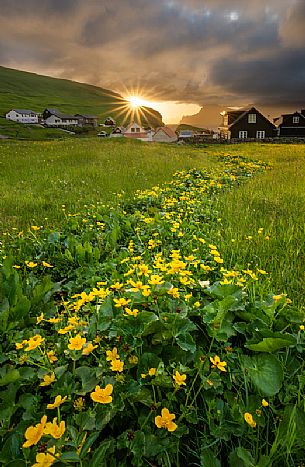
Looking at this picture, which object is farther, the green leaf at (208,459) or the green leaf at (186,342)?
the green leaf at (186,342)

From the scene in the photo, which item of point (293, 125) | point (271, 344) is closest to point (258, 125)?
point (293, 125)

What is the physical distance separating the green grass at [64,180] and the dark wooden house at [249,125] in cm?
4502

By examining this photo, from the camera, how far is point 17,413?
174 cm

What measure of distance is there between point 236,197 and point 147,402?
6032 mm

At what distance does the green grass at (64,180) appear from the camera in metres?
6.68

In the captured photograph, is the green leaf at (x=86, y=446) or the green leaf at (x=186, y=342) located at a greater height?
the green leaf at (x=186, y=342)

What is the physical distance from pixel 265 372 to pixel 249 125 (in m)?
58.8

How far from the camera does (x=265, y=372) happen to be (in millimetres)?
1777

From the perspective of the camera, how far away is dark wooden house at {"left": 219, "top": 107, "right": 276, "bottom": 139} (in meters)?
54.1

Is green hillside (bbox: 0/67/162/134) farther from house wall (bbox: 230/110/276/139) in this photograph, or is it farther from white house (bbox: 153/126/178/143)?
house wall (bbox: 230/110/276/139)

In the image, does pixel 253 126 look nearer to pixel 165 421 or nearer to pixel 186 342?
pixel 186 342

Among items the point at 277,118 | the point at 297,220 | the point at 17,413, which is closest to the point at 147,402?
the point at 17,413

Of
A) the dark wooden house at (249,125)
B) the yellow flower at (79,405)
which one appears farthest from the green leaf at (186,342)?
the dark wooden house at (249,125)

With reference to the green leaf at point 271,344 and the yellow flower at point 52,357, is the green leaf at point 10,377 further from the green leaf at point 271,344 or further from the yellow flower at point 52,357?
the green leaf at point 271,344
